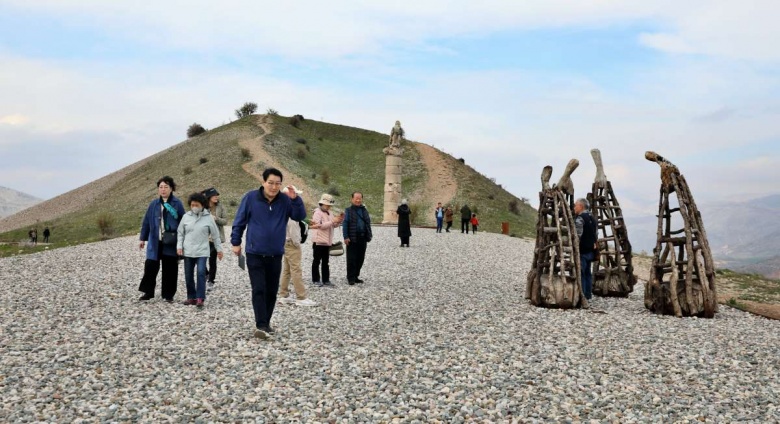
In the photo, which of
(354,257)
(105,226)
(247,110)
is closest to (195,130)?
(247,110)

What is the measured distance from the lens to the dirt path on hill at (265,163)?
52469mm

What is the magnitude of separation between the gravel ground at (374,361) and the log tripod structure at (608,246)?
3.31ft

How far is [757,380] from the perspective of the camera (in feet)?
24.4

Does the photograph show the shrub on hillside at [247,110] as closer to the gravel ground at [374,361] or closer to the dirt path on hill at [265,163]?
the dirt path on hill at [265,163]

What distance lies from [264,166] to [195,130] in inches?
1009

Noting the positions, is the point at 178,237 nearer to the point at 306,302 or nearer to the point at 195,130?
the point at 306,302

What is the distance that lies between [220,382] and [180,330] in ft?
8.38

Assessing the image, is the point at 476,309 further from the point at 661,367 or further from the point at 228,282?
the point at 228,282

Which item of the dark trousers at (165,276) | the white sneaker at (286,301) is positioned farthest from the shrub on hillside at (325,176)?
A: the dark trousers at (165,276)

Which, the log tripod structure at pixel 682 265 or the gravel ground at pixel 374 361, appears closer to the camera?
the gravel ground at pixel 374 361

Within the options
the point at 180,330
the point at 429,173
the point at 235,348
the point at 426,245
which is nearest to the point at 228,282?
the point at 180,330

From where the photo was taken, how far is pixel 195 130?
3130 inches

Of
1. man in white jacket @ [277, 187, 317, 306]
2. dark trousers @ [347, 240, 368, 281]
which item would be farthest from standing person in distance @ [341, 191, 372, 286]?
man in white jacket @ [277, 187, 317, 306]

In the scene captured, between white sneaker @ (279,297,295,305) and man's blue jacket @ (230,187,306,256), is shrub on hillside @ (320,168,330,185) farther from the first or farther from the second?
man's blue jacket @ (230,187,306,256)
